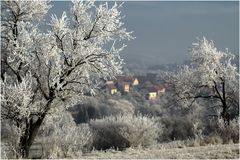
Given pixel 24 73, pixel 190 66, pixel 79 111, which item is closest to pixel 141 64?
pixel 79 111

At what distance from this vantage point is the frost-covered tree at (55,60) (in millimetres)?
17750

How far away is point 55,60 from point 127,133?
900 cm

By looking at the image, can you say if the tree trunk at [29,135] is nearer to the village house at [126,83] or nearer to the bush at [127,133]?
the bush at [127,133]

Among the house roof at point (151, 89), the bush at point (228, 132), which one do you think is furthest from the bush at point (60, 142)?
the house roof at point (151, 89)

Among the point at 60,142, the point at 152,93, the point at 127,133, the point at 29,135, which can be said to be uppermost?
the point at 152,93

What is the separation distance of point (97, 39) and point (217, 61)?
15.5 m

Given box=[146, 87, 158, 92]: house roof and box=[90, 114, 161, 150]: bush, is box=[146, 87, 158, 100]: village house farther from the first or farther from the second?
box=[90, 114, 161, 150]: bush

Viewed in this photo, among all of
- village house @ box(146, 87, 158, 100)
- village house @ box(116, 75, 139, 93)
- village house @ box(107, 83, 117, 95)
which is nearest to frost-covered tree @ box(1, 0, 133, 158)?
village house @ box(146, 87, 158, 100)

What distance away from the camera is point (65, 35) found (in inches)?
712

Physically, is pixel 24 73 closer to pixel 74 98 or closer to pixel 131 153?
pixel 74 98

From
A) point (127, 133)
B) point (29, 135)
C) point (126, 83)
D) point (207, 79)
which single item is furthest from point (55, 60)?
point (126, 83)

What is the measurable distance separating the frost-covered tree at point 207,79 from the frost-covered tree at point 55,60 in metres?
13.6

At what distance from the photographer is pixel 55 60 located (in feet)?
58.0

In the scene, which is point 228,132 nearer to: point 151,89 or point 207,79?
point 207,79
